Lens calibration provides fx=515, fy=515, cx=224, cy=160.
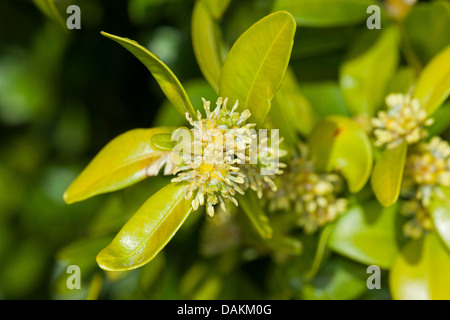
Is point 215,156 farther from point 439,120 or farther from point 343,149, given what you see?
point 439,120

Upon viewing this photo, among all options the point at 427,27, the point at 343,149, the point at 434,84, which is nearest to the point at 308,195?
the point at 343,149

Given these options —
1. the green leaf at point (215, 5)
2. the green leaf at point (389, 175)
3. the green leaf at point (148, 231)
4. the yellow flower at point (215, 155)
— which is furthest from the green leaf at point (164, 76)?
the green leaf at point (389, 175)

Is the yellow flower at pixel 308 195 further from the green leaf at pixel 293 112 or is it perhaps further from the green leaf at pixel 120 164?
the green leaf at pixel 120 164

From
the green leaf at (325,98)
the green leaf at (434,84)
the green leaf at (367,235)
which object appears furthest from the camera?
the green leaf at (325,98)

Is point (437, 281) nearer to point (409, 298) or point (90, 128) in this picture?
point (409, 298)

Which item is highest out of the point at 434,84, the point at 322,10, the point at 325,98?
the point at 322,10

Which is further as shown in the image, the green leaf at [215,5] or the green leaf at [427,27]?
the green leaf at [427,27]

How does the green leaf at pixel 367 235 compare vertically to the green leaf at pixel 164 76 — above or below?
below

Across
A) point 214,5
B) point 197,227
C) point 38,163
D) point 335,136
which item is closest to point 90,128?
point 38,163
